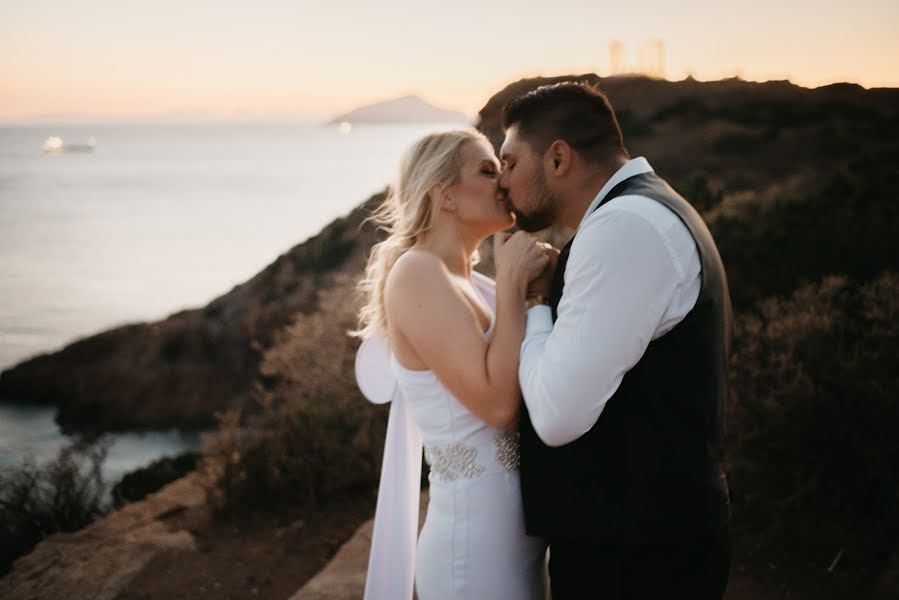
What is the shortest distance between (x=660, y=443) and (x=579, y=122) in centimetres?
96

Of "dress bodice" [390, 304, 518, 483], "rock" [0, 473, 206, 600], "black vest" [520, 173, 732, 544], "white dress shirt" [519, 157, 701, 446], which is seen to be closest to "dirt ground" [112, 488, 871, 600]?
"rock" [0, 473, 206, 600]

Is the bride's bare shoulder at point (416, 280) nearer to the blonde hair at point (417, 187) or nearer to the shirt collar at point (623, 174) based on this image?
the blonde hair at point (417, 187)

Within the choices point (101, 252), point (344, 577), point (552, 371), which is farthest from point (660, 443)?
point (101, 252)

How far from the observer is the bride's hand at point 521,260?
6.85 ft

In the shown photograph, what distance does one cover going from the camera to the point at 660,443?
1.78 meters

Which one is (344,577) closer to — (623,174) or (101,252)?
(623,174)

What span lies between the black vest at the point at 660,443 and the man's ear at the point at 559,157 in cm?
25

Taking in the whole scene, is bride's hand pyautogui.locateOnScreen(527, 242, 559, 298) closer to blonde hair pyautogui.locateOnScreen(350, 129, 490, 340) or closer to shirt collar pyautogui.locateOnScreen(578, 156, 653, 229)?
shirt collar pyautogui.locateOnScreen(578, 156, 653, 229)

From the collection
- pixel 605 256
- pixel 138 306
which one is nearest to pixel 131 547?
pixel 605 256

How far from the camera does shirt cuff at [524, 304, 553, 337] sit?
6.37ft

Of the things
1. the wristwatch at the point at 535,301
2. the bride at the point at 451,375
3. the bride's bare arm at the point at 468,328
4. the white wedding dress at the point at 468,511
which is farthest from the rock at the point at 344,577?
the wristwatch at the point at 535,301

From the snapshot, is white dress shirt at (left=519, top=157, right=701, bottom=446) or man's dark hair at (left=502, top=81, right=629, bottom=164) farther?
man's dark hair at (left=502, top=81, right=629, bottom=164)

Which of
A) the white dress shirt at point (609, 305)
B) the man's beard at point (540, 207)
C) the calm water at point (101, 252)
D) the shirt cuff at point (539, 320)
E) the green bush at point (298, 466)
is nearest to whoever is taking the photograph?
the white dress shirt at point (609, 305)

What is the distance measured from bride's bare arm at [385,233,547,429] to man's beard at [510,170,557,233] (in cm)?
9
